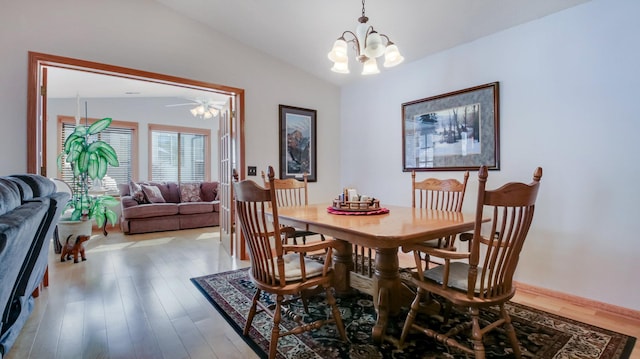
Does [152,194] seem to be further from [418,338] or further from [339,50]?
[418,338]

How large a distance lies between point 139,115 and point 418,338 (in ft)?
21.9

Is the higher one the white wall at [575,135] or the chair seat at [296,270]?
the white wall at [575,135]

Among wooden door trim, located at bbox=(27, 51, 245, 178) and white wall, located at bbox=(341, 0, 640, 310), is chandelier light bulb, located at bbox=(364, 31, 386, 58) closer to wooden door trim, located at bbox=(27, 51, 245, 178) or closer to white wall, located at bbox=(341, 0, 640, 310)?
white wall, located at bbox=(341, 0, 640, 310)

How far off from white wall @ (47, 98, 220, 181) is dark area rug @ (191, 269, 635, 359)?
5.23 metres

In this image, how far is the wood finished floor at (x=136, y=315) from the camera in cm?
176

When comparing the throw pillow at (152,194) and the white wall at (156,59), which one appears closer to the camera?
the white wall at (156,59)

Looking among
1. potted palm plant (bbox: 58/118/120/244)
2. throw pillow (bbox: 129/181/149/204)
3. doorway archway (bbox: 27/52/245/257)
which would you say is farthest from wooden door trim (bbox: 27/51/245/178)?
throw pillow (bbox: 129/181/149/204)

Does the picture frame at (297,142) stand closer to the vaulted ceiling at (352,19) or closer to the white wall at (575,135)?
the vaulted ceiling at (352,19)

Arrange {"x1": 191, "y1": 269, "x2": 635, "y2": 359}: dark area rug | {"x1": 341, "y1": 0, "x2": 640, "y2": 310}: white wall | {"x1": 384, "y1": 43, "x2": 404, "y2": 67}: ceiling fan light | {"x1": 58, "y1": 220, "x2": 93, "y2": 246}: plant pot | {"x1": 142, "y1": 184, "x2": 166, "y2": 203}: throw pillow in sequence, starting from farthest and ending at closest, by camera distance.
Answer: {"x1": 142, "y1": 184, "x2": 166, "y2": 203}: throw pillow
{"x1": 58, "y1": 220, "x2": 93, "y2": 246}: plant pot
{"x1": 341, "y1": 0, "x2": 640, "y2": 310}: white wall
{"x1": 384, "y1": 43, "x2": 404, "y2": 67}: ceiling fan light
{"x1": 191, "y1": 269, "x2": 635, "y2": 359}: dark area rug

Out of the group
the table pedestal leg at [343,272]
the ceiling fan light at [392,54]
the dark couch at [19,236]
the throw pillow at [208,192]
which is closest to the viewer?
the dark couch at [19,236]

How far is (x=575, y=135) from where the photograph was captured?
2.38 meters

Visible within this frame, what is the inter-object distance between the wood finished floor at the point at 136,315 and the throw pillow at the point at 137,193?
6.83ft

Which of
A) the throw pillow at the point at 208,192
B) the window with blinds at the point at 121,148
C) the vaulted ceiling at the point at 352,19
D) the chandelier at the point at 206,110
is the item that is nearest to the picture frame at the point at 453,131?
the vaulted ceiling at the point at 352,19

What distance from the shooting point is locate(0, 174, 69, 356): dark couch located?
115 centimetres
